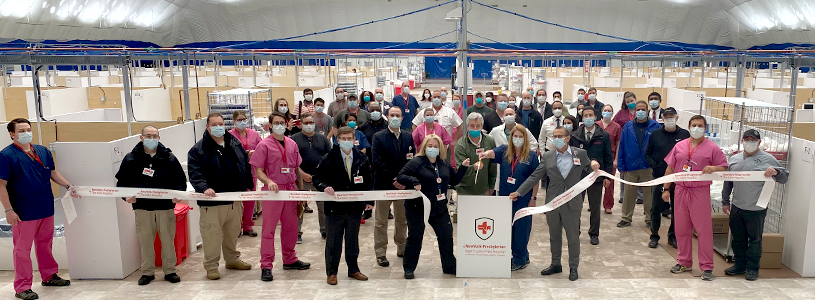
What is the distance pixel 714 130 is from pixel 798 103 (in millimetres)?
6433

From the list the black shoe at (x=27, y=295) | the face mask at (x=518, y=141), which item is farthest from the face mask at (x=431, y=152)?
the black shoe at (x=27, y=295)

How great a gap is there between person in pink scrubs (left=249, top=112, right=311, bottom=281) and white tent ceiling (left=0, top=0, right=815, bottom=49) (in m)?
35.9

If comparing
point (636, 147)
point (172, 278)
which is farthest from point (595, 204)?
point (172, 278)

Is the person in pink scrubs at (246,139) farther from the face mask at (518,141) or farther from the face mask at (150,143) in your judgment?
the face mask at (518,141)

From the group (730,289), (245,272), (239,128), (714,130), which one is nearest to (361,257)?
(245,272)

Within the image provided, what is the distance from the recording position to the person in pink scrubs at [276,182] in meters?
5.77

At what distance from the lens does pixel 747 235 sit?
5688 millimetres

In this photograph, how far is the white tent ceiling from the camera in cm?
4112

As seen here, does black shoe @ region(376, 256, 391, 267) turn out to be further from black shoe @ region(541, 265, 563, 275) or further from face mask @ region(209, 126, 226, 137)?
face mask @ region(209, 126, 226, 137)

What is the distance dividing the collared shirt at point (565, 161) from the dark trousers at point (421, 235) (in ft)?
3.93

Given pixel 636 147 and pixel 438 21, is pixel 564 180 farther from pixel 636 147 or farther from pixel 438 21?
pixel 438 21

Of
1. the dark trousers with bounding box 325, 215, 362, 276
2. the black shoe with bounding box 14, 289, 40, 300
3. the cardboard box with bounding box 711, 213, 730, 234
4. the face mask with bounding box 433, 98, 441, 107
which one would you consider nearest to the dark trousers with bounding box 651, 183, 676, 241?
the cardboard box with bounding box 711, 213, 730, 234

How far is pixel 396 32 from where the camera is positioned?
155ft

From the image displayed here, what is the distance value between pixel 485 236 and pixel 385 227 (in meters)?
1.17
